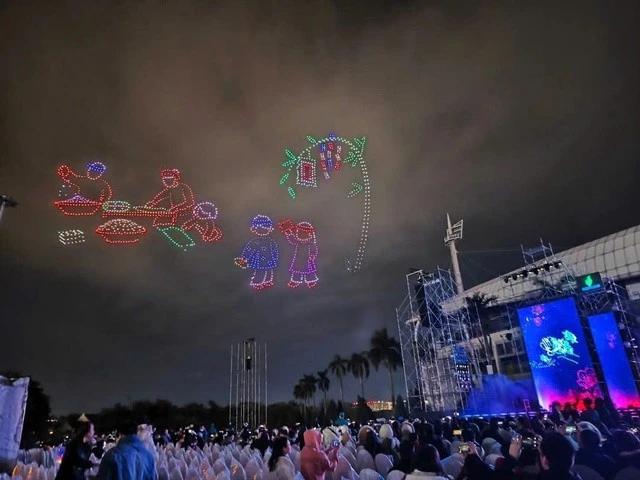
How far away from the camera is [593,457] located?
12.8 feet

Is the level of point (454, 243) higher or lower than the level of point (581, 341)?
higher

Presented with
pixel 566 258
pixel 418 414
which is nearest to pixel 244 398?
pixel 418 414

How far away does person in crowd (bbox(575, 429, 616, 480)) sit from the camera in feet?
12.4

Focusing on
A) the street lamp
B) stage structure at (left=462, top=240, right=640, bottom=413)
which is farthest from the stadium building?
the street lamp

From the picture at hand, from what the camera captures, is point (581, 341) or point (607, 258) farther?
point (607, 258)

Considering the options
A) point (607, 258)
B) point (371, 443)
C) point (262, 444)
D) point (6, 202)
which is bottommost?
point (262, 444)

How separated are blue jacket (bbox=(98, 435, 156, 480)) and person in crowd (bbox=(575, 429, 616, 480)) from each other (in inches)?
155

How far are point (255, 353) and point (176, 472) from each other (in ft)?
87.6

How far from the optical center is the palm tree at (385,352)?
42.5 metres

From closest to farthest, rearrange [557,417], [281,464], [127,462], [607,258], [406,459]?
[127,462], [281,464], [406,459], [557,417], [607,258]

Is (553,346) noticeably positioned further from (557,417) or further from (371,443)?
(371,443)

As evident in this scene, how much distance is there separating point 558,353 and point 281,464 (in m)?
22.1

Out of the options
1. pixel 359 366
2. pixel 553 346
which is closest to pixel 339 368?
pixel 359 366

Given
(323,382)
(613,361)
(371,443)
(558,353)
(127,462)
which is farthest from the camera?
(323,382)
